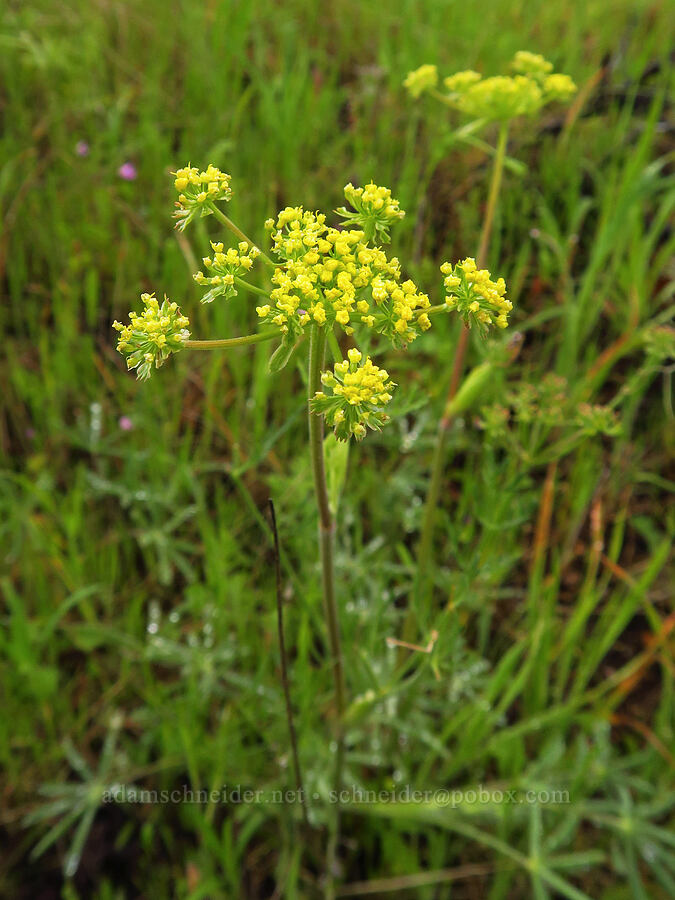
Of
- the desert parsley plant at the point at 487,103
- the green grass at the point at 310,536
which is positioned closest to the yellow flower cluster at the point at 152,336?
the green grass at the point at 310,536

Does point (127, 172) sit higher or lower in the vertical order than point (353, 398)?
higher

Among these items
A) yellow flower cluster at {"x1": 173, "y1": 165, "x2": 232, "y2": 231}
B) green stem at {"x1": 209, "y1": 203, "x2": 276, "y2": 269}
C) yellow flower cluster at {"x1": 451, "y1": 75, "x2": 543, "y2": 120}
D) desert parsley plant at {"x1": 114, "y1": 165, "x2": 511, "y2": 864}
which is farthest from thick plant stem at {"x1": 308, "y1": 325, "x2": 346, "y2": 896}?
yellow flower cluster at {"x1": 451, "y1": 75, "x2": 543, "y2": 120}

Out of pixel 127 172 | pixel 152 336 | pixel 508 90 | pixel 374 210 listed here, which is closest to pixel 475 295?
pixel 374 210

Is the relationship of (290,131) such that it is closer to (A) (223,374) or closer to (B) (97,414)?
(A) (223,374)

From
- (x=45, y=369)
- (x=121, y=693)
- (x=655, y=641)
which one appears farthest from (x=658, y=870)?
(x=45, y=369)

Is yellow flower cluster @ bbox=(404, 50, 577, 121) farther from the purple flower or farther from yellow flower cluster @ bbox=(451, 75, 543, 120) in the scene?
the purple flower

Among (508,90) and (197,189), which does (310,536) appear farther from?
(508,90)
